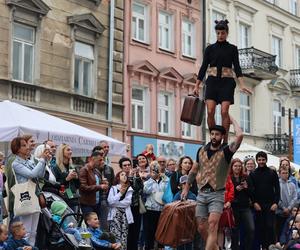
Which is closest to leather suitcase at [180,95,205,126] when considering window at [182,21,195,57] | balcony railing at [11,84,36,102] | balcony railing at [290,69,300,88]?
balcony railing at [11,84,36,102]

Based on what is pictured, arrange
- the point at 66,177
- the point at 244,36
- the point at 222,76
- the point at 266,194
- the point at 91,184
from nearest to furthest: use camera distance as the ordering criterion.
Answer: the point at 222,76
the point at 66,177
the point at 91,184
the point at 266,194
the point at 244,36

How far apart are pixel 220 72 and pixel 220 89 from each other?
26cm

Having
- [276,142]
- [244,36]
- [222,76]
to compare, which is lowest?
[222,76]

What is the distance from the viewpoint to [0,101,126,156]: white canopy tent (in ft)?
38.5

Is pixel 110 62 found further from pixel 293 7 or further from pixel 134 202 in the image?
pixel 293 7

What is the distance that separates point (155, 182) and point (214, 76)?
10.4ft

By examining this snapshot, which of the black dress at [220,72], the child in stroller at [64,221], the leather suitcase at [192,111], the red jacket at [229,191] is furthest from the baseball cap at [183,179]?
the child in stroller at [64,221]

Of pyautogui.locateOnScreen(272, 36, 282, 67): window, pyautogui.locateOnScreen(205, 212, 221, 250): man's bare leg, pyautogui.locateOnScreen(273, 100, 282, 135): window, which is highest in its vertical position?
pyautogui.locateOnScreen(272, 36, 282, 67): window

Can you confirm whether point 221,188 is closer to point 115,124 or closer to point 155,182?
point 155,182

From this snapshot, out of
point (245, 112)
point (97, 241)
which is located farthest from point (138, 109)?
point (97, 241)

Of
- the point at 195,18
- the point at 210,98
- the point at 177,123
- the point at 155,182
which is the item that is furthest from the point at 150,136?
the point at 210,98

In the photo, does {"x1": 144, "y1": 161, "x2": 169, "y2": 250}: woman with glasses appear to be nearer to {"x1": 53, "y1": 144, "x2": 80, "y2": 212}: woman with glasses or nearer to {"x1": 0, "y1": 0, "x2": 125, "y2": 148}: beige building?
{"x1": 53, "y1": 144, "x2": 80, "y2": 212}: woman with glasses

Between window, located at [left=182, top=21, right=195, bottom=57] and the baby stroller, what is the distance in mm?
18239

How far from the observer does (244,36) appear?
105ft
